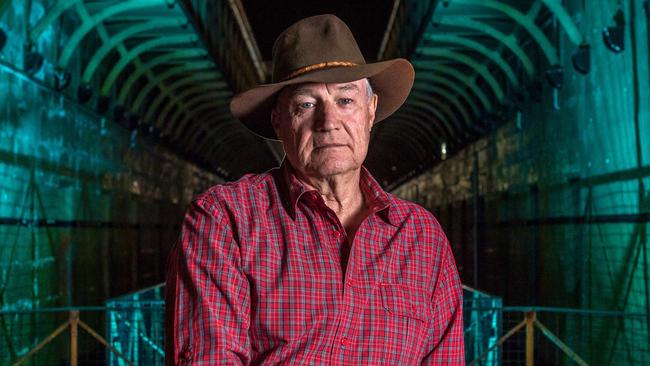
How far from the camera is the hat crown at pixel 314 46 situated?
2.00 metres

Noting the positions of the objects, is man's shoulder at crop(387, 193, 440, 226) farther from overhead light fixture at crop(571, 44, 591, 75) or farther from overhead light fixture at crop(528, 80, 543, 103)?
overhead light fixture at crop(528, 80, 543, 103)

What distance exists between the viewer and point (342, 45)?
204 centimetres

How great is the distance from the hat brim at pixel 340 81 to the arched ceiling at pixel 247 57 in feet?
18.8

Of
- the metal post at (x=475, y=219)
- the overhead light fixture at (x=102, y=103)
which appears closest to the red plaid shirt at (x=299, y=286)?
the overhead light fixture at (x=102, y=103)

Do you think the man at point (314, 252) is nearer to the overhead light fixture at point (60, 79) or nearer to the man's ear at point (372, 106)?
the man's ear at point (372, 106)

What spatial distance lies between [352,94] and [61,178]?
26.5 ft

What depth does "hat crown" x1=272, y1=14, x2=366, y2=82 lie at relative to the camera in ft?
6.57

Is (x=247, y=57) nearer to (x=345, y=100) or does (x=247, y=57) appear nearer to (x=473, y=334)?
(x=473, y=334)

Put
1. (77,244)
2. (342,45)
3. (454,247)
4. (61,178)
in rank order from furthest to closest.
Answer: (454,247) < (77,244) < (61,178) < (342,45)

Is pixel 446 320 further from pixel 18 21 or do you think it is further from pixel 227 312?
pixel 18 21

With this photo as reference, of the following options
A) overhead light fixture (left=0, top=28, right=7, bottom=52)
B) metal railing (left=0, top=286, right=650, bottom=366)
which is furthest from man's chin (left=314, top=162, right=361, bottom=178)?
overhead light fixture (left=0, top=28, right=7, bottom=52)

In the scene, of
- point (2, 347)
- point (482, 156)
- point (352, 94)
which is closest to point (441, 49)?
point (482, 156)

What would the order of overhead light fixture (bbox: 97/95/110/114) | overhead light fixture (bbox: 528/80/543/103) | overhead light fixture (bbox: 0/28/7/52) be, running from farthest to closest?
overhead light fixture (bbox: 97/95/110/114)
overhead light fixture (bbox: 528/80/543/103)
overhead light fixture (bbox: 0/28/7/52)

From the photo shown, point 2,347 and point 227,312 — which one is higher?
point 227,312
